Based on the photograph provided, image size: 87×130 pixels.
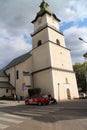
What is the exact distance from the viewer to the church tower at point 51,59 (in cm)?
3531

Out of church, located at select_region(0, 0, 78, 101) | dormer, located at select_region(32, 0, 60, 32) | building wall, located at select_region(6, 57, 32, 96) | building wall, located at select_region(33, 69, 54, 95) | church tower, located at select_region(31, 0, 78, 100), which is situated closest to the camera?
building wall, located at select_region(33, 69, 54, 95)

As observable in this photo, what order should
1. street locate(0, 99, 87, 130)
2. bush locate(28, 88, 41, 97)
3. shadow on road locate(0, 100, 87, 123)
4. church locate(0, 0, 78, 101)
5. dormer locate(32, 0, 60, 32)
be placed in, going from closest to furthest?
1. street locate(0, 99, 87, 130)
2. shadow on road locate(0, 100, 87, 123)
3. bush locate(28, 88, 41, 97)
4. church locate(0, 0, 78, 101)
5. dormer locate(32, 0, 60, 32)

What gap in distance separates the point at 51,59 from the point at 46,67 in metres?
2.03

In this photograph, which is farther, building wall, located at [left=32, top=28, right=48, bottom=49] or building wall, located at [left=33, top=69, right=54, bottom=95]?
building wall, located at [left=32, top=28, right=48, bottom=49]

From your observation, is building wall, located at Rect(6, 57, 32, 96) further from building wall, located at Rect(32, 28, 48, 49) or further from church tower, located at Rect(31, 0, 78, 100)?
building wall, located at Rect(32, 28, 48, 49)

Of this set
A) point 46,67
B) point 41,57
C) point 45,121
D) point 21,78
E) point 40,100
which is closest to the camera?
point 45,121

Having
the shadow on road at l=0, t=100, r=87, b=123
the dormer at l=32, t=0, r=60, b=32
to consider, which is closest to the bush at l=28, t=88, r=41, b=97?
the dormer at l=32, t=0, r=60, b=32

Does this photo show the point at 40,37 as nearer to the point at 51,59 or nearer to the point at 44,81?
the point at 51,59

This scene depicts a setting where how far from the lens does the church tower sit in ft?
116

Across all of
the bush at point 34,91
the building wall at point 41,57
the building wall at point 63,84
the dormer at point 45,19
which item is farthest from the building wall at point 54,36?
the bush at point 34,91

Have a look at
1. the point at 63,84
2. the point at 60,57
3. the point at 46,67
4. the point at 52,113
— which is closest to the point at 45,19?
the point at 60,57

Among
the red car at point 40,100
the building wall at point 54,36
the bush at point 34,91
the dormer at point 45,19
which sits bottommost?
the red car at point 40,100

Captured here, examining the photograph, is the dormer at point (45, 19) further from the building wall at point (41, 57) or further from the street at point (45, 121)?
the street at point (45, 121)

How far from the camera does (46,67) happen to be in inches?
1442
